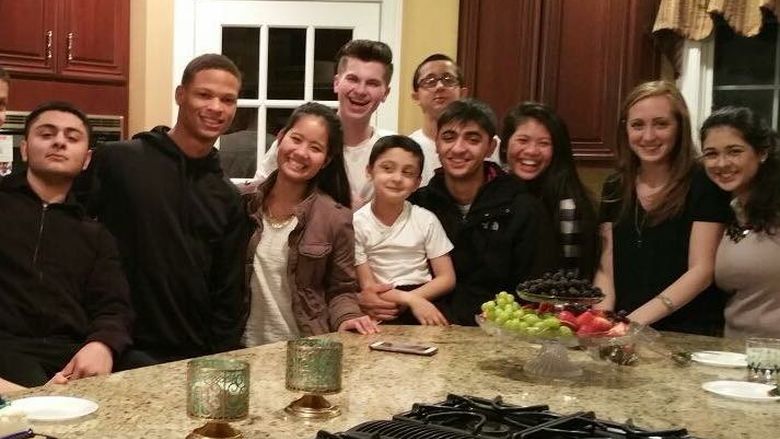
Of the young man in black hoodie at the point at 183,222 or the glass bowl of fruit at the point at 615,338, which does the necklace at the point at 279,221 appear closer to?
the young man in black hoodie at the point at 183,222

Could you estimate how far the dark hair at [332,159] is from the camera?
2.65 meters

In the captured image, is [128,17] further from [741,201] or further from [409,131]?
[741,201]

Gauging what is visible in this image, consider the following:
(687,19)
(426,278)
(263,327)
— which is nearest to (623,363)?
(426,278)

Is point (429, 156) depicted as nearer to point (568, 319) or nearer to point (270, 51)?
point (270, 51)

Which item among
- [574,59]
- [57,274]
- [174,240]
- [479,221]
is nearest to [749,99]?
[574,59]

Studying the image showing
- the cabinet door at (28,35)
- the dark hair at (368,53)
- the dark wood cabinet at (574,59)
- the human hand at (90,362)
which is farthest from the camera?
the cabinet door at (28,35)

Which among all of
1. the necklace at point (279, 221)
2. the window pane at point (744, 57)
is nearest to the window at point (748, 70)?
the window pane at point (744, 57)

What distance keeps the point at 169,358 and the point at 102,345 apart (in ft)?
1.11

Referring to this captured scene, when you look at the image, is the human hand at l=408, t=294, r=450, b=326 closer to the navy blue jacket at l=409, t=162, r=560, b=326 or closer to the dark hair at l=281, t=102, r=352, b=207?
the navy blue jacket at l=409, t=162, r=560, b=326

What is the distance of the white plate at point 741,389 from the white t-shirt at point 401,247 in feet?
3.55

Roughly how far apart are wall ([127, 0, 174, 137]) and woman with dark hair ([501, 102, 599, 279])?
7.11 feet

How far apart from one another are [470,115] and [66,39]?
91.8 inches

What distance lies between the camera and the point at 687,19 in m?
3.55

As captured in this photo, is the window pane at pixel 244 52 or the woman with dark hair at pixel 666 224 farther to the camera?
the window pane at pixel 244 52
